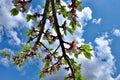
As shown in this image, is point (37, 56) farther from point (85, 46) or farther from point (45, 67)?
point (85, 46)

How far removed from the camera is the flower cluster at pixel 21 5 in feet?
30.5

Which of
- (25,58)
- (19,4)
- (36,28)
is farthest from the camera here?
(25,58)

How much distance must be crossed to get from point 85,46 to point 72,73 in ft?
3.52

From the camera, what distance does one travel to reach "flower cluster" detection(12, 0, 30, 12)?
9305 mm

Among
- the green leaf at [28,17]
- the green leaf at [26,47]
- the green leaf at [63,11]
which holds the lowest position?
the green leaf at [26,47]

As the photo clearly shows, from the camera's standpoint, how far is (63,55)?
962cm

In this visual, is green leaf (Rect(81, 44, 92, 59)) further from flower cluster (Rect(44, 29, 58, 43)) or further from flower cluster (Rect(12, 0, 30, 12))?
flower cluster (Rect(12, 0, 30, 12))

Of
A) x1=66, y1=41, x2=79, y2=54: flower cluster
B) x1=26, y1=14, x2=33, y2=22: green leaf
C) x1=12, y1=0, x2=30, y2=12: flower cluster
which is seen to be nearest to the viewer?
x1=12, y1=0, x2=30, y2=12: flower cluster

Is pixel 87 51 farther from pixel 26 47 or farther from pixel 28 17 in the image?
pixel 26 47

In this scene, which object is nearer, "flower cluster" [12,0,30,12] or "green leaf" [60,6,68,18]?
"flower cluster" [12,0,30,12]

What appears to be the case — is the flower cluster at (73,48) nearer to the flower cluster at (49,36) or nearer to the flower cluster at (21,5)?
the flower cluster at (49,36)

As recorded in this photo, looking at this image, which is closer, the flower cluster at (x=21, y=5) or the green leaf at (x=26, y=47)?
the flower cluster at (x=21, y=5)

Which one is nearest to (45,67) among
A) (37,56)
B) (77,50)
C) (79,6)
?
(37,56)

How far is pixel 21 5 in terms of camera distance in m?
9.41
